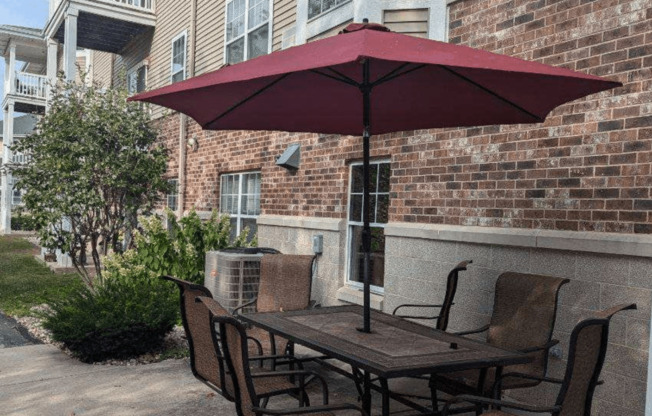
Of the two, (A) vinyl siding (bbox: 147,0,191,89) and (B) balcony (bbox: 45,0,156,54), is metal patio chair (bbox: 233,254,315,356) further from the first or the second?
(B) balcony (bbox: 45,0,156,54)

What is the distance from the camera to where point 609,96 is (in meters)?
4.61

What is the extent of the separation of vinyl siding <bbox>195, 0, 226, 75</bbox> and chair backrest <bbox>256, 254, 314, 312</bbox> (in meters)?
6.86

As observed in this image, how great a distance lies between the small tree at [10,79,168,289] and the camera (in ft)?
32.5

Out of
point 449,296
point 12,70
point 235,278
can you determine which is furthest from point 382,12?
point 12,70

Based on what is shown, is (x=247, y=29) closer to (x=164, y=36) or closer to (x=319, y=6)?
(x=319, y=6)

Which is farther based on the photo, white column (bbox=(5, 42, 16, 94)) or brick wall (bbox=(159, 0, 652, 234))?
white column (bbox=(5, 42, 16, 94))

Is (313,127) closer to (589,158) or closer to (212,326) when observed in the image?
(589,158)

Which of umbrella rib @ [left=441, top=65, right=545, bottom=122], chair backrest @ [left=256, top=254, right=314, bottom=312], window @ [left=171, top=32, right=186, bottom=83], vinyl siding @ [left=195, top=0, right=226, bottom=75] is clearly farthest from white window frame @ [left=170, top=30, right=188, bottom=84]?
umbrella rib @ [left=441, top=65, right=545, bottom=122]

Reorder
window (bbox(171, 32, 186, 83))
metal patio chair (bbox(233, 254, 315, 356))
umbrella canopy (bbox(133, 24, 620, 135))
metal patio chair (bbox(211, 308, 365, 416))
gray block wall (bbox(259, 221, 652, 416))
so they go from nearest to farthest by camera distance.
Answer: metal patio chair (bbox(211, 308, 365, 416)) → umbrella canopy (bbox(133, 24, 620, 135)) → gray block wall (bbox(259, 221, 652, 416)) → metal patio chair (bbox(233, 254, 315, 356)) → window (bbox(171, 32, 186, 83))

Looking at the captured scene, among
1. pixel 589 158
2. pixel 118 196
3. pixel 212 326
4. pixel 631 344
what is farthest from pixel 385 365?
pixel 118 196

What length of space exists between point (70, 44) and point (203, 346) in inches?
510

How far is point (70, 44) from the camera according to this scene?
576 inches

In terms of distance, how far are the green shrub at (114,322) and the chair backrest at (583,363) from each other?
189 inches

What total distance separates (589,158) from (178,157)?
10.1m
